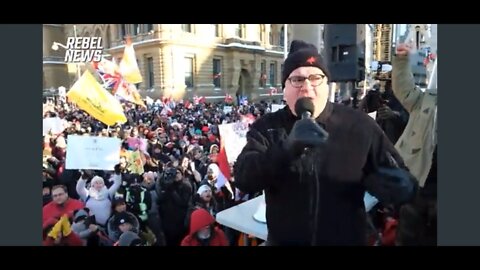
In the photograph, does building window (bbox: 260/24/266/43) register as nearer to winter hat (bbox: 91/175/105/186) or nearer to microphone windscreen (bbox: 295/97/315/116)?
microphone windscreen (bbox: 295/97/315/116)

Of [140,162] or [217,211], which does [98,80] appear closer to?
[140,162]

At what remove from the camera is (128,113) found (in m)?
3.46

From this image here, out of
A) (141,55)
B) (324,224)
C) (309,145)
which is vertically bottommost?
(324,224)

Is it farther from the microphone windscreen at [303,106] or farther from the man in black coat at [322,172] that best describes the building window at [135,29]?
the microphone windscreen at [303,106]

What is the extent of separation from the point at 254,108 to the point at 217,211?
37.9 inches

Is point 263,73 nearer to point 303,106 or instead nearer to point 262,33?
point 262,33

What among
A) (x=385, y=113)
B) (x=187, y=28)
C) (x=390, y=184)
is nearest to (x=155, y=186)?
(x=187, y=28)

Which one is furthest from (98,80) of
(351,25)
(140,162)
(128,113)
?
(351,25)

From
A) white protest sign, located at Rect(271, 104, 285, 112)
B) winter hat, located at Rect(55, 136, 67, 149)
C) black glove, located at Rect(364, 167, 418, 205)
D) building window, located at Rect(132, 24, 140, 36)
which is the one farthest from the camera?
winter hat, located at Rect(55, 136, 67, 149)

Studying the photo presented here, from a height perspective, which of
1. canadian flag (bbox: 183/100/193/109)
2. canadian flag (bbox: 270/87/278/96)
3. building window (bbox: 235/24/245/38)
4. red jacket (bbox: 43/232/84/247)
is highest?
building window (bbox: 235/24/245/38)

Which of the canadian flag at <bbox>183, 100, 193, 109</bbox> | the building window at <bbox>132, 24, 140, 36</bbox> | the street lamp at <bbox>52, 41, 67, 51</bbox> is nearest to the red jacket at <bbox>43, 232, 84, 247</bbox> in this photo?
the canadian flag at <bbox>183, 100, 193, 109</bbox>

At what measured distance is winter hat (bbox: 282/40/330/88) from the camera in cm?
278

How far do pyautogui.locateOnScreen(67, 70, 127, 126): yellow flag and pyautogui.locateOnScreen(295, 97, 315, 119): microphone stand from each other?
5.35ft

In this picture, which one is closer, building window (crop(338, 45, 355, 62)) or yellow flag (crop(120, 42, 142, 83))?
building window (crop(338, 45, 355, 62))
